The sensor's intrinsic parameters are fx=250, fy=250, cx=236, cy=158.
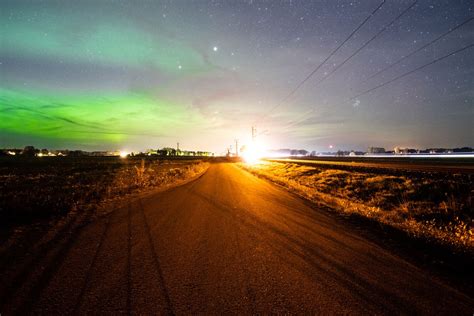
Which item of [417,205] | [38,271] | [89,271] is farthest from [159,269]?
[417,205]

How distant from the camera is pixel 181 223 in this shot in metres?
8.33

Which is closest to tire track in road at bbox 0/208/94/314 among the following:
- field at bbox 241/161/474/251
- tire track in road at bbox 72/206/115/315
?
tire track in road at bbox 72/206/115/315

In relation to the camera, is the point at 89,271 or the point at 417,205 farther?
the point at 417,205

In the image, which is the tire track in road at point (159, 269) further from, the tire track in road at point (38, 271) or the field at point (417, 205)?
the field at point (417, 205)

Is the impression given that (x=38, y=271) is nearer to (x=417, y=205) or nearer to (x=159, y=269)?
(x=159, y=269)

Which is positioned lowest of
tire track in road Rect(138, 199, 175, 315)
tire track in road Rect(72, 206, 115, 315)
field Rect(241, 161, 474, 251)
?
field Rect(241, 161, 474, 251)

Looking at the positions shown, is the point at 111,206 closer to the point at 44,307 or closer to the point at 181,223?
the point at 181,223

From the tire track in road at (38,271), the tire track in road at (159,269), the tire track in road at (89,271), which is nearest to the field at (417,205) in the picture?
the tire track in road at (159,269)

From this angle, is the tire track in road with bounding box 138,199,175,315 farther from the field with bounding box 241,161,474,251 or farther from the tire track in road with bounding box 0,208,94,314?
the field with bounding box 241,161,474,251

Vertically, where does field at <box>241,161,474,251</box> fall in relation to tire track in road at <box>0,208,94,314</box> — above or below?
below

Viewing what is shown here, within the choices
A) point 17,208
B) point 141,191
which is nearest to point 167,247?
point 17,208

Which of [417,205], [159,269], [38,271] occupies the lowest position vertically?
[417,205]

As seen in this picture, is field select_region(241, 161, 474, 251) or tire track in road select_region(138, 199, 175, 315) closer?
tire track in road select_region(138, 199, 175, 315)

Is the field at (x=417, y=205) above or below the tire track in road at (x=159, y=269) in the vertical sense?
below
